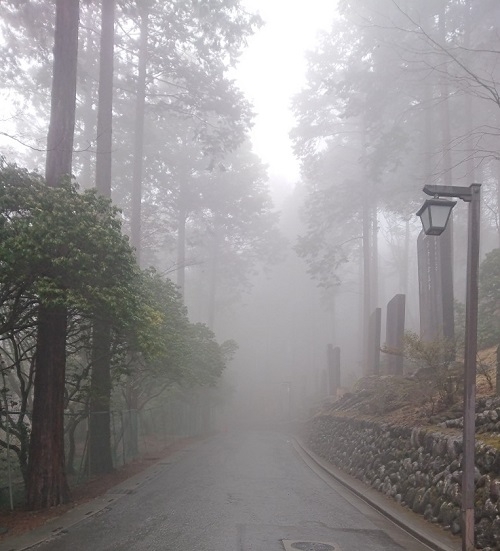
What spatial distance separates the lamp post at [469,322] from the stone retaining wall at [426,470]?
1.18 feet

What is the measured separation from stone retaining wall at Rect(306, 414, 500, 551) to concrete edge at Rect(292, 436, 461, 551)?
14 centimetres

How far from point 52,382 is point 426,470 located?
6.92 metres

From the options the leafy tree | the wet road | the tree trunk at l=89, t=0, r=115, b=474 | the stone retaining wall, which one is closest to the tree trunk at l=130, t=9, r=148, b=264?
the tree trunk at l=89, t=0, r=115, b=474

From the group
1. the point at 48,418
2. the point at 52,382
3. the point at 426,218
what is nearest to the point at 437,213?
the point at 426,218

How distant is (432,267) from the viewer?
17.3m

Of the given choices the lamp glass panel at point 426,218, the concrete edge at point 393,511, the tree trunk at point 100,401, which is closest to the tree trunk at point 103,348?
the tree trunk at point 100,401

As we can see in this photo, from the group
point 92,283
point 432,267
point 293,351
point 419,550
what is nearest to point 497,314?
point 432,267

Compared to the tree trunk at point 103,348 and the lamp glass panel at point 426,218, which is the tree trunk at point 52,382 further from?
the lamp glass panel at point 426,218

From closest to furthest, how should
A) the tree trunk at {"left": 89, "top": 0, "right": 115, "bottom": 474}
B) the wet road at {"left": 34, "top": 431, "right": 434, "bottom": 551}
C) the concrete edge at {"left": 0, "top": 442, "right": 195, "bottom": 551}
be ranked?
the wet road at {"left": 34, "top": 431, "right": 434, "bottom": 551} → the concrete edge at {"left": 0, "top": 442, "right": 195, "bottom": 551} → the tree trunk at {"left": 89, "top": 0, "right": 115, "bottom": 474}

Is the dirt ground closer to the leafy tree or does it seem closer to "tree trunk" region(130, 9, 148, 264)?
the leafy tree

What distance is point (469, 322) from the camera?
25.6ft

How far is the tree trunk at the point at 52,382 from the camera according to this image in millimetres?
10648

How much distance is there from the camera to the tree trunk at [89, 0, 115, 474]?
14008 millimetres

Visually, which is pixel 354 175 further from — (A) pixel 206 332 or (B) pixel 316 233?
(A) pixel 206 332
